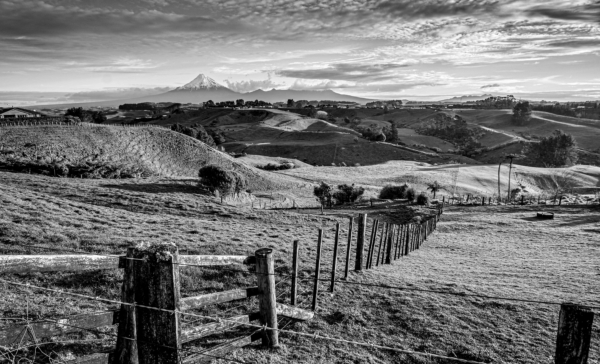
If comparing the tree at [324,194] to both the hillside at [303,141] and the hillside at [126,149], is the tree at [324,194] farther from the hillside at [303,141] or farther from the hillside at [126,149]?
the hillside at [303,141]

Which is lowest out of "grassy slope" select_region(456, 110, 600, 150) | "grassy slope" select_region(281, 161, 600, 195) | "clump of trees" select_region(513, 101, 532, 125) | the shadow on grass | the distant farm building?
"grassy slope" select_region(281, 161, 600, 195)

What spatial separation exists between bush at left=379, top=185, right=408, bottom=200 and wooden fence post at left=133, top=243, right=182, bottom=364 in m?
48.9

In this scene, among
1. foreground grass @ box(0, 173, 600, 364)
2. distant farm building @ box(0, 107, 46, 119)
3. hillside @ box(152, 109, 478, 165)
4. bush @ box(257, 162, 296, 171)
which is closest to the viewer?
foreground grass @ box(0, 173, 600, 364)

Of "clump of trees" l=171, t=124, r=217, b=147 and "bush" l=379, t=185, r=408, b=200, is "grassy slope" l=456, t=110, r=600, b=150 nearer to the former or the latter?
"bush" l=379, t=185, r=408, b=200

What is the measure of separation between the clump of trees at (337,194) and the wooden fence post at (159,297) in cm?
4399

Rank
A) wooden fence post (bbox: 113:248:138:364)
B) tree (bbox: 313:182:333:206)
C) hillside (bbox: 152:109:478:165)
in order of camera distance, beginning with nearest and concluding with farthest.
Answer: wooden fence post (bbox: 113:248:138:364)
tree (bbox: 313:182:333:206)
hillside (bbox: 152:109:478:165)

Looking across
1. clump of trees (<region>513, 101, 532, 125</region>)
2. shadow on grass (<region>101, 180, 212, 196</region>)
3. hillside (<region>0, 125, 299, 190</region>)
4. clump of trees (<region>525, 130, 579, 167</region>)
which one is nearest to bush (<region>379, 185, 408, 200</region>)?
hillside (<region>0, 125, 299, 190</region>)

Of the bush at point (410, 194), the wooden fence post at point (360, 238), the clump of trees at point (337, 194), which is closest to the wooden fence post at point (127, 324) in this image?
the wooden fence post at point (360, 238)

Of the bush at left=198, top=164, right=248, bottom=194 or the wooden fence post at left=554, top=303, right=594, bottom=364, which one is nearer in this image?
the wooden fence post at left=554, top=303, right=594, bottom=364

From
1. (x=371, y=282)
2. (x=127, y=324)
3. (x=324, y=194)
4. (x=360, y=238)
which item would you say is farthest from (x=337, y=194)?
(x=127, y=324)

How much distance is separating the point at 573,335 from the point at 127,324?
483 centimetres

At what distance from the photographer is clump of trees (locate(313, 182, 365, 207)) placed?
49.0m

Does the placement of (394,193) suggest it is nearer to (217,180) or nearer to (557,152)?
(217,180)

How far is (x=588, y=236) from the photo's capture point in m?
28.2
